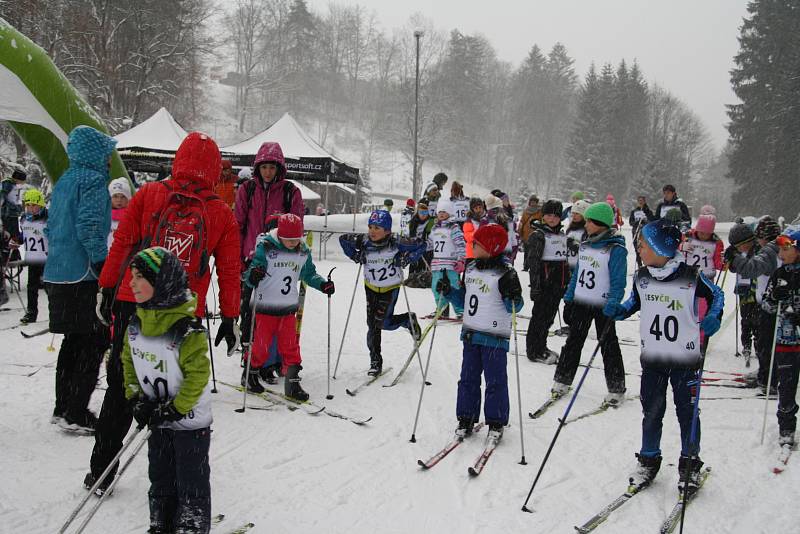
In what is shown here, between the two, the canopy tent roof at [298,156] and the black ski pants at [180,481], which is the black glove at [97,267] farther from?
the canopy tent roof at [298,156]

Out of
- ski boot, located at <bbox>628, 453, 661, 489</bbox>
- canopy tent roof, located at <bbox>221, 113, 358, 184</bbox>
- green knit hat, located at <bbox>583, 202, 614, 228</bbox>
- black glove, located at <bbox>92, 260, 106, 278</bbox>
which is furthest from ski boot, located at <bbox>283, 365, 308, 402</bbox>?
canopy tent roof, located at <bbox>221, 113, 358, 184</bbox>

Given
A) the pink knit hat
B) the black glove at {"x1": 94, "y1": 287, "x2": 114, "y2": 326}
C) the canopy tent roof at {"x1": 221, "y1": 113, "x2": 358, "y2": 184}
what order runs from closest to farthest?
the black glove at {"x1": 94, "y1": 287, "x2": 114, "y2": 326} → the pink knit hat → the canopy tent roof at {"x1": 221, "y1": 113, "x2": 358, "y2": 184}

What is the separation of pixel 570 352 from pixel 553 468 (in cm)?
189

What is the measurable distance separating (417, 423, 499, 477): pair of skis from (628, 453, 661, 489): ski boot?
1096 mm

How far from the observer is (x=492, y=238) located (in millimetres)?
4742

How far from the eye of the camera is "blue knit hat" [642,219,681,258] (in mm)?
3929

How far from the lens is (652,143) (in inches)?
2441

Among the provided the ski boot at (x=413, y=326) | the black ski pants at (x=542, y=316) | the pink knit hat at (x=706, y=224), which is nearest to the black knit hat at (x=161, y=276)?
the ski boot at (x=413, y=326)

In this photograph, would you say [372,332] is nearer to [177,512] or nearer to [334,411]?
[334,411]

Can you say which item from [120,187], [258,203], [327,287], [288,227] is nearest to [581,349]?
[327,287]

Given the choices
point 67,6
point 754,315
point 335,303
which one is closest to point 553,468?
point 754,315

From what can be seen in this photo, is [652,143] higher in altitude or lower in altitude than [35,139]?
higher

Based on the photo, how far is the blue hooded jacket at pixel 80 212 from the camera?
402 centimetres

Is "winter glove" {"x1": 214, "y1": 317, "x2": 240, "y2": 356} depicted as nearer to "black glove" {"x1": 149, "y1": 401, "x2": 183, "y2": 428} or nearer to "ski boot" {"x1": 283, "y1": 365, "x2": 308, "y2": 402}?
"black glove" {"x1": 149, "y1": 401, "x2": 183, "y2": 428}
